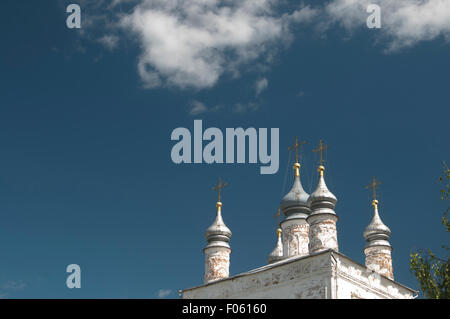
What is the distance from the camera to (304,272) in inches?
667

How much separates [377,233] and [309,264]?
883cm

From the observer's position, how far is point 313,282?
16.7 m

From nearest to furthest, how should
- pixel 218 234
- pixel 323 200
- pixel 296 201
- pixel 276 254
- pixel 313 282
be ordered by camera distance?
pixel 313 282
pixel 323 200
pixel 218 234
pixel 296 201
pixel 276 254

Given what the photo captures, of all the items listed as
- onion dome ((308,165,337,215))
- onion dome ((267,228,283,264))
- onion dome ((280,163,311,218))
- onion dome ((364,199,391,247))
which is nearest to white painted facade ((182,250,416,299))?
onion dome ((308,165,337,215))

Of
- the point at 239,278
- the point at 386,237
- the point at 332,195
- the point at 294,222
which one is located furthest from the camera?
the point at 386,237

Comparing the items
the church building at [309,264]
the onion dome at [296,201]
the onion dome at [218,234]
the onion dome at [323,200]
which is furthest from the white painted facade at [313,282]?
the onion dome at [296,201]

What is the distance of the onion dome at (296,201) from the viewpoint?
76.4ft

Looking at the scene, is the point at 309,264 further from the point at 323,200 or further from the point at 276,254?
the point at 276,254

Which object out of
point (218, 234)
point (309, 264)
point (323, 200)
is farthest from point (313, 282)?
point (218, 234)
